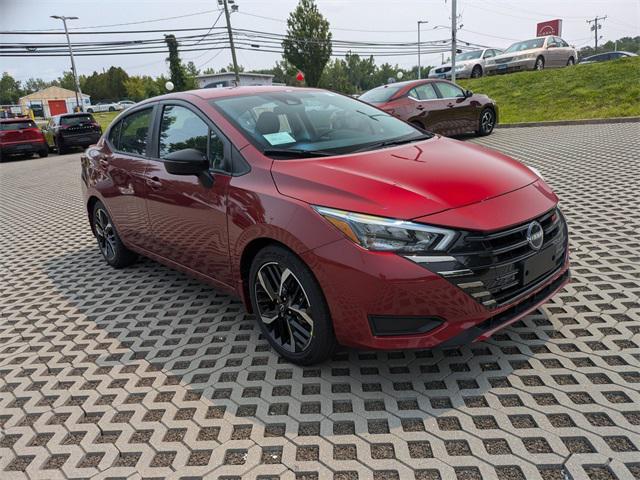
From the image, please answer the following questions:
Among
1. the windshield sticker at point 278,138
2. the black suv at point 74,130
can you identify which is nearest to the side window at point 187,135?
the windshield sticker at point 278,138

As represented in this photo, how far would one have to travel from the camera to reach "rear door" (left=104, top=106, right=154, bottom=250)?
430 centimetres

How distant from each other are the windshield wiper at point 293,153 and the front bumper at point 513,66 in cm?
2045

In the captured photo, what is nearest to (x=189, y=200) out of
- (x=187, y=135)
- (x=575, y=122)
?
(x=187, y=135)

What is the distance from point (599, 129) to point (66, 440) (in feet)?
43.4

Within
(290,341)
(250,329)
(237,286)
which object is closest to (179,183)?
(237,286)

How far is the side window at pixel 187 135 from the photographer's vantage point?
341 cm

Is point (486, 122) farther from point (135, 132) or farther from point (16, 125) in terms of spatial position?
point (16, 125)

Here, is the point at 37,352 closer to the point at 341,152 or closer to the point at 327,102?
the point at 341,152

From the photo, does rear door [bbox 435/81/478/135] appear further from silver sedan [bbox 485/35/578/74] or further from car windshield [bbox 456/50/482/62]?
car windshield [bbox 456/50/482/62]

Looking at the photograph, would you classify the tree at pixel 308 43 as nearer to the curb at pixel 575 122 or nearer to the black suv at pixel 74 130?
the black suv at pixel 74 130

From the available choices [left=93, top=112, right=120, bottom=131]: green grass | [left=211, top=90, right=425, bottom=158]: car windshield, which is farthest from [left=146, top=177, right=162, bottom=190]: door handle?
[left=93, top=112, right=120, bottom=131]: green grass

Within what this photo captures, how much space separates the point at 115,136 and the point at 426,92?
25.4 feet

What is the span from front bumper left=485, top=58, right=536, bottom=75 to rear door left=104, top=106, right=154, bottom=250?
1973 centimetres

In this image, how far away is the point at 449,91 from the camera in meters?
11.5
